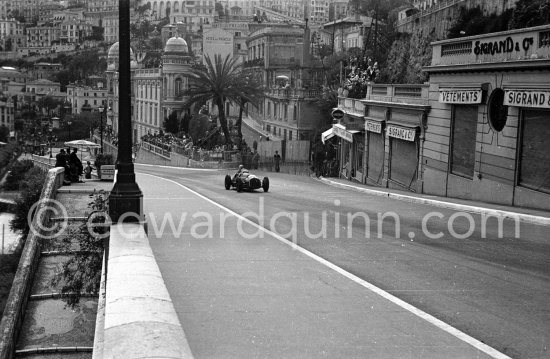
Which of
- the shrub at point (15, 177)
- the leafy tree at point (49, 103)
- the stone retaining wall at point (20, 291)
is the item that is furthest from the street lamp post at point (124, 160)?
the leafy tree at point (49, 103)

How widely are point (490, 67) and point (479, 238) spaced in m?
11.2

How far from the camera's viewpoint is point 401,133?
110 feet

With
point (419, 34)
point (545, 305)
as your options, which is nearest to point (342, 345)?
point (545, 305)

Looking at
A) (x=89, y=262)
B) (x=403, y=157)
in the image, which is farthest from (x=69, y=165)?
(x=89, y=262)

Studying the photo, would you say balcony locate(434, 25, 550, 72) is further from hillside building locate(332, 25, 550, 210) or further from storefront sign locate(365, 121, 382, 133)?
storefront sign locate(365, 121, 382, 133)

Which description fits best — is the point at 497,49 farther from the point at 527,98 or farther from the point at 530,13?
the point at 530,13

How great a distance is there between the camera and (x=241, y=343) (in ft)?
24.5

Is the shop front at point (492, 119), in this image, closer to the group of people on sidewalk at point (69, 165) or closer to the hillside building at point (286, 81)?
the group of people on sidewalk at point (69, 165)

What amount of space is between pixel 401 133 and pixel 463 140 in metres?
6.60

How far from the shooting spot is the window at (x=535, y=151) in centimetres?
2153

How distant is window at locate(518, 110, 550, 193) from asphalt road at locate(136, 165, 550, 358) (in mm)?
3541

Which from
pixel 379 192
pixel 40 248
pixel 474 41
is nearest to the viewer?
pixel 40 248

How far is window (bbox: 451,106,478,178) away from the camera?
86.4 feet

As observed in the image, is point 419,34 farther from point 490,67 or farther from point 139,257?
point 139,257
